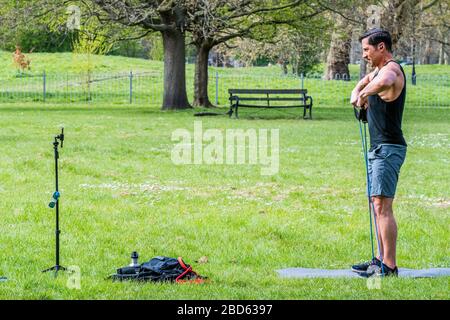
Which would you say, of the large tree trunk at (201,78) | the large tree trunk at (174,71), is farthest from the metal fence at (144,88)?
the large tree trunk at (174,71)

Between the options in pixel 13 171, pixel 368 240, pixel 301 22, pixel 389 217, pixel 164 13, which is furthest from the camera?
pixel 301 22

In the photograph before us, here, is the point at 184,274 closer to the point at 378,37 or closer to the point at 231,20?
the point at 378,37

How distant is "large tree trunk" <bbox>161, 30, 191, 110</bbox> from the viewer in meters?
32.8

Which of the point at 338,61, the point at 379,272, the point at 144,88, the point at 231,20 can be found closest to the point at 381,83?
the point at 379,272

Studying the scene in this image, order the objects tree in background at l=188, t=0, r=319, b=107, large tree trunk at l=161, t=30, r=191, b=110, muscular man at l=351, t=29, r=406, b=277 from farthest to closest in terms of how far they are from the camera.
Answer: large tree trunk at l=161, t=30, r=191, b=110
tree in background at l=188, t=0, r=319, b=107
muscular man at l=351, t=29, r=406, b=277

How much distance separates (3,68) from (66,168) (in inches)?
1678

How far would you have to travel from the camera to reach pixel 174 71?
32969 mm

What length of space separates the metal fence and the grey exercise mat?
109 feet

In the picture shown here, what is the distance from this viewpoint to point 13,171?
14.3 metres

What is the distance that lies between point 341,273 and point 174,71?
25.6 meters

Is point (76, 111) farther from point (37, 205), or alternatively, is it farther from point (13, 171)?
point (37, 205)

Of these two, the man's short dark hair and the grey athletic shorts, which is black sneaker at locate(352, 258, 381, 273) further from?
the man's short dark hair

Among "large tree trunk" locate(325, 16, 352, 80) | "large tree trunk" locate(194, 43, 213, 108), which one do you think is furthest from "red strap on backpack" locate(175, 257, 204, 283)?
"large tree trunk" locate(325, 16, 352, 80)
